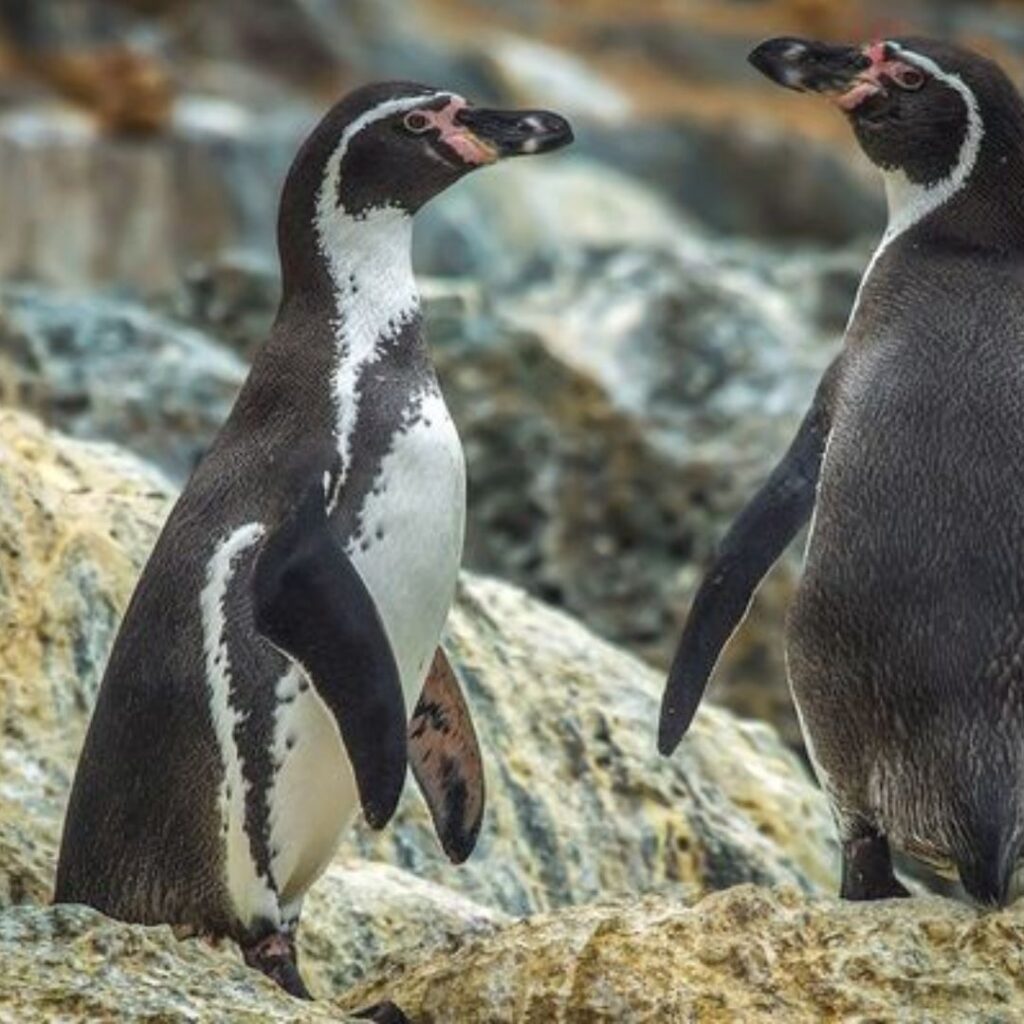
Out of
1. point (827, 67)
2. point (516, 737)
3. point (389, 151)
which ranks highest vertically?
point (827, 67)

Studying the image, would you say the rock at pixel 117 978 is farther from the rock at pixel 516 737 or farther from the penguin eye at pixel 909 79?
the penguin eye at pixel 909 79

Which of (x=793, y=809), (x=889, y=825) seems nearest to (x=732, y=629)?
(x=889, y=825)

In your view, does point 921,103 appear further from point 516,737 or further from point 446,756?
point 516,737

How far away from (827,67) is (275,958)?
1.85m

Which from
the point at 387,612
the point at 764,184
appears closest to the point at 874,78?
the point at 387,612

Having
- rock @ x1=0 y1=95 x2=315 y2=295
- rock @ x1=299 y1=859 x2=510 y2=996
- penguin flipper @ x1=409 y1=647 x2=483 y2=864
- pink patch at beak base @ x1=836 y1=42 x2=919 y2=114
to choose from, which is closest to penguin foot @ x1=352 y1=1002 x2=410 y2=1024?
rock @ x1=299 y1=859 x2=510 y2=996

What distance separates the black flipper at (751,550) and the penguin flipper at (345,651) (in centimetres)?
69

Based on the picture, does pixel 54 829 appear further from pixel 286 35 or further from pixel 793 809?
pixel 286 35

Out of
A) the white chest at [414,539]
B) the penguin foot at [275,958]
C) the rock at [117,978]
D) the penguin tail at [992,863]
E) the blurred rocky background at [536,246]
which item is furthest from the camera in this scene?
the blurred rocky background at [536,246]

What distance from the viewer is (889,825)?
5164 millimetres

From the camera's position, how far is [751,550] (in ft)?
18.1

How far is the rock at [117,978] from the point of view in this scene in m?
4.05

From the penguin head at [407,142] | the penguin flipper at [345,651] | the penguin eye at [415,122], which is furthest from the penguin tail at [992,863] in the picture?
the penguin eye at [415,122]

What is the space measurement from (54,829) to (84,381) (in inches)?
152
